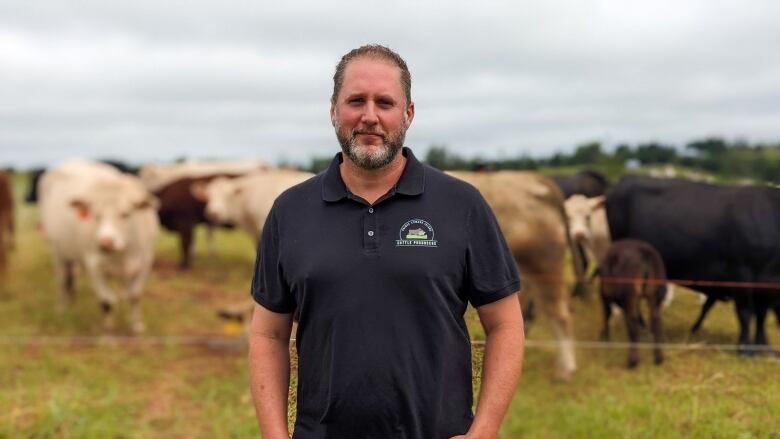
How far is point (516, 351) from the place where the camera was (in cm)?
247

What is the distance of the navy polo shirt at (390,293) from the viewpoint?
92.3 inches

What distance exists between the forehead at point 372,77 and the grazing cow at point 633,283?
391 cm

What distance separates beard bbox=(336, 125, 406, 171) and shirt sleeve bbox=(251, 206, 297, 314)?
0.36 meters

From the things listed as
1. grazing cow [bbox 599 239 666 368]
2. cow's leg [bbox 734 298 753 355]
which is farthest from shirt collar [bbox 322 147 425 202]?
grazing cow [bbox 599 239 666 368]

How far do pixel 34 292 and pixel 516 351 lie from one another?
12.0m

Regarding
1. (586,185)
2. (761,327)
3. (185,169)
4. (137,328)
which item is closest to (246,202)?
(137,328)

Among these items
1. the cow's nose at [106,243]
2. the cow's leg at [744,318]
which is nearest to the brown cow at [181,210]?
the cow's nose at [106,243]

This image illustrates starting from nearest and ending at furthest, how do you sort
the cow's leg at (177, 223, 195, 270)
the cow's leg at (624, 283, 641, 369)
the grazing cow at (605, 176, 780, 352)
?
the grazing cow at (605, 176, 780, 352), the cow's leg at (624, 283, 641, 369), the cow's leg at (177, 223, 195, 270)

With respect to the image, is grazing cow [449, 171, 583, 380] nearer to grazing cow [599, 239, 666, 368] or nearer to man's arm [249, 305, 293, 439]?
grazing cow [599, 239, 666, 368]

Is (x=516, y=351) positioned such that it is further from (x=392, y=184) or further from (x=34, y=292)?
(x=34, y=292)

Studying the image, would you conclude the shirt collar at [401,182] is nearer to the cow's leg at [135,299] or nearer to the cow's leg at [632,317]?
the cow's leg at [632,317]

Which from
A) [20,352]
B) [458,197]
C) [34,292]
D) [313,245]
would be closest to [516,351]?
[458,197]

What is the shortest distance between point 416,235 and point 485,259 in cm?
25

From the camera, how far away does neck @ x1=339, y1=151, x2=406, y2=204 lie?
2.45 metres
